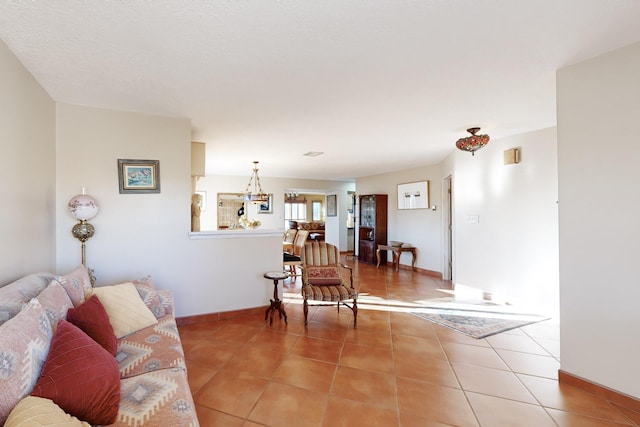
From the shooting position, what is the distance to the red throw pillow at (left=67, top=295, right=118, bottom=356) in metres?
1.62

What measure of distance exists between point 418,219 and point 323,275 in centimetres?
363

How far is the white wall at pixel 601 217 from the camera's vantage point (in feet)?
6.38

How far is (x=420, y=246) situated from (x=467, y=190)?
2.15 m

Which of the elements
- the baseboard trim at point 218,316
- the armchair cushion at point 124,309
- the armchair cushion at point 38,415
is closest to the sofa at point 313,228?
the baseboard trim at point 218,316

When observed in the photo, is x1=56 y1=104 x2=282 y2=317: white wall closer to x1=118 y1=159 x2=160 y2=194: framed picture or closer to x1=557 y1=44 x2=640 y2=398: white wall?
x1=118 y1=159 x2=160 y2=194: framed picture

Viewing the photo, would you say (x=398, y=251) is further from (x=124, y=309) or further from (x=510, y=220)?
(x=124, y=309)

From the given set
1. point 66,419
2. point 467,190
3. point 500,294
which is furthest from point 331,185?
point 66,419

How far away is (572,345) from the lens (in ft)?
7.23

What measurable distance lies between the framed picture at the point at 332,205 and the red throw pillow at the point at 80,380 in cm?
822

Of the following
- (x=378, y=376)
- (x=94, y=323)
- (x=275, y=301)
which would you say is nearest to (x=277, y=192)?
(x=275, y=301)

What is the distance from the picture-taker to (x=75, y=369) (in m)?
1.21

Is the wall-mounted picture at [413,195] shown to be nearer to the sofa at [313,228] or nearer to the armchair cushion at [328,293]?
the armchair cushion at [328,293]

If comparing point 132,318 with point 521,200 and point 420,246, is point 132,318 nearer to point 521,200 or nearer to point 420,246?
point 521,200

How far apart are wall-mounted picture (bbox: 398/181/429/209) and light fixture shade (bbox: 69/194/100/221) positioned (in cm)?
558
